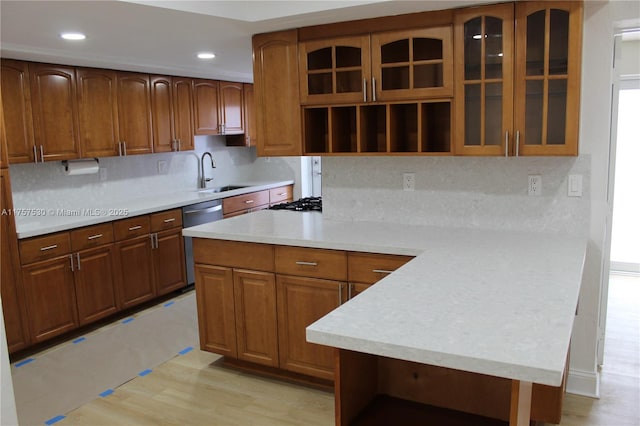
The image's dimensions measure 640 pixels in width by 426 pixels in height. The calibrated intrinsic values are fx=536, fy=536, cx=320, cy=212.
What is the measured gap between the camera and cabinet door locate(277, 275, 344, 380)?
305 centimetres

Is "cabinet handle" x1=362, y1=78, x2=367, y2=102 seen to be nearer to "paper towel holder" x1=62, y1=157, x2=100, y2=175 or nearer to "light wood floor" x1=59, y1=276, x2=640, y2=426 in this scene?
"light wood floor" x1=59, y1=276, x2=640, y2=426

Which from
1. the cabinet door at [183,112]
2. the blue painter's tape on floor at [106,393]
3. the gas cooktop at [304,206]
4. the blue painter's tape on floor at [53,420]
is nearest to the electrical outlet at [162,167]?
the cabinet door at [183,112]

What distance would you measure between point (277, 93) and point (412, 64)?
0.91 metres

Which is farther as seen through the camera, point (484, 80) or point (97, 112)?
point (97, 112)

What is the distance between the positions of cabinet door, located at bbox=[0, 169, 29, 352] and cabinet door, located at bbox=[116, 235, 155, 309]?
0.84 meters

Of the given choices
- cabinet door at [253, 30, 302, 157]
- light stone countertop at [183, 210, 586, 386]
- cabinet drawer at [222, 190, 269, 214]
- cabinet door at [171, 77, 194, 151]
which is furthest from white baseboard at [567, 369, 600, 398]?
cabinet door at [171, 77, 194, 151]

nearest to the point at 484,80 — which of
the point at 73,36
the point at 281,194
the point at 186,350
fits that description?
the point at 73,36

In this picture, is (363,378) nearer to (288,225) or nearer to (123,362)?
(288,225)

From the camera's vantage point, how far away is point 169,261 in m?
4.93

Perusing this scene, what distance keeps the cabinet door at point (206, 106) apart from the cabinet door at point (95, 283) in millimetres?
1860

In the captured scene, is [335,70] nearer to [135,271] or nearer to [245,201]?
[135,271]

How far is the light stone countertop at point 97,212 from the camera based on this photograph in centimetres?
393

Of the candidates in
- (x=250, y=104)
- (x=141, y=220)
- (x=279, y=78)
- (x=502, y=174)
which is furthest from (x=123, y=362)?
(x=250, y=104)

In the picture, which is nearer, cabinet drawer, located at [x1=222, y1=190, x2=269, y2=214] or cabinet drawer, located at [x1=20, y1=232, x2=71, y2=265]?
cabinet drawer, located at [x1=20, y1=232, x2=71, y2=265]
